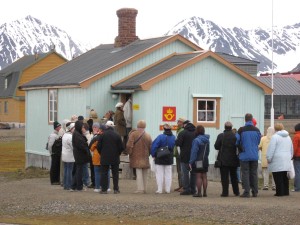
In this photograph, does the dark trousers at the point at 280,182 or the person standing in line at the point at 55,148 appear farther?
the person standing in line at the point at 55,148

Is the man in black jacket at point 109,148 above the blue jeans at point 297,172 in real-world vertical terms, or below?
above

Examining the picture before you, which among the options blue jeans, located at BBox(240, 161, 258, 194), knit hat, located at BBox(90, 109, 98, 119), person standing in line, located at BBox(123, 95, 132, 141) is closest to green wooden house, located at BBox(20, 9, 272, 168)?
person standing in line, located at BBox(123, 95, 132, 141)

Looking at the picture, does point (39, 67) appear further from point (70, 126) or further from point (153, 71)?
point (70, 126)

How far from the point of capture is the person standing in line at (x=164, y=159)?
66.5 ft

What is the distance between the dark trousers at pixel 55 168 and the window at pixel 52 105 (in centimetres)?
711

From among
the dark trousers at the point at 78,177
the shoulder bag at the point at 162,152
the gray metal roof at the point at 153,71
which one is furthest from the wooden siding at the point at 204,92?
the shoulder bag at the point at 162,152

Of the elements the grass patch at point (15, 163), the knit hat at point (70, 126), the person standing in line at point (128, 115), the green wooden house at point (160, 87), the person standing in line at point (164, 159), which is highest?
the green wooden house at point (160, 87)

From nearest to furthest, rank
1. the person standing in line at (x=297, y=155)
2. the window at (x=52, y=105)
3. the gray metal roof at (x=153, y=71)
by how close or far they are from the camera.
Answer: the person standing in line at (x=297, y=155) < the gray metal roof at (x=153, y=71) < the window at (x=52, y=105)

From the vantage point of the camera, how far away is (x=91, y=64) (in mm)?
31188

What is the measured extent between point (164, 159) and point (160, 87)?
272 inches

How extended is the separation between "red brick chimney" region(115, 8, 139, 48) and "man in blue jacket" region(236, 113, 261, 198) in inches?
502

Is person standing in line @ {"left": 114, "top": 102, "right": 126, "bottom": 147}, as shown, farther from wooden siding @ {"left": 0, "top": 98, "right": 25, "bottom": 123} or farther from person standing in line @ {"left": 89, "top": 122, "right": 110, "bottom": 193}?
wooden siding @ {"left": 0, "top": 98, "right": 25, "bottom": 123}

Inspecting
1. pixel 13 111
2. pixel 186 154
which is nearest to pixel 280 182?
pixel 186 154

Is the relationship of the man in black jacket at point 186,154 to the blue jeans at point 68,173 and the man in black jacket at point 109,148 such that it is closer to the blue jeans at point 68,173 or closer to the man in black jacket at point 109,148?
the man in black jacket at point 109,148
